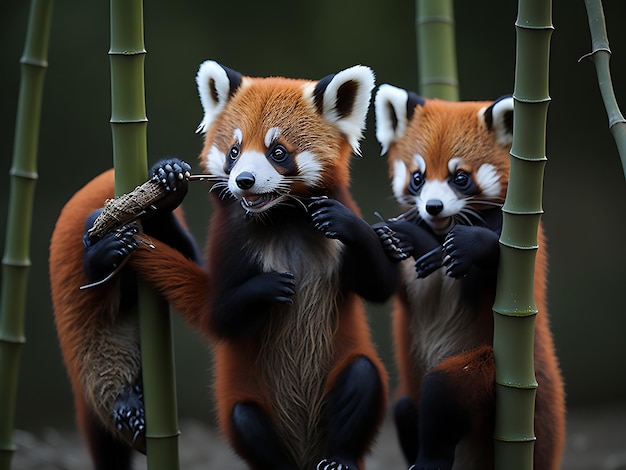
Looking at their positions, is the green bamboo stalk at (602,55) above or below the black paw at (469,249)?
above

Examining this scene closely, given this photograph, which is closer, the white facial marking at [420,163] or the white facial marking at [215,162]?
the white facial marking at [215,162]

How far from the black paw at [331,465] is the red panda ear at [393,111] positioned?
1.10 meters

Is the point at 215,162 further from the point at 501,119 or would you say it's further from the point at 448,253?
the point at 501,119

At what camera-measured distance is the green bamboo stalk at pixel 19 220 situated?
9.57 feet

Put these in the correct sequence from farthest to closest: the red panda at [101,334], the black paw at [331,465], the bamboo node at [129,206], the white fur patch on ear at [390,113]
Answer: the white fur patch on ear at [390,113]
the red panda at [101,334]
the black paw at [331,465]
the bamboo node at [129,206]

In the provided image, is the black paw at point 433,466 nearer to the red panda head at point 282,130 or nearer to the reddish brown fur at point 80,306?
the red panda head at point 282,130

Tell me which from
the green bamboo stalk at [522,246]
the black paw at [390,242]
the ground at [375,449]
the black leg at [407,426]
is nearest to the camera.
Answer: the green bamboo stalk at [522,246]

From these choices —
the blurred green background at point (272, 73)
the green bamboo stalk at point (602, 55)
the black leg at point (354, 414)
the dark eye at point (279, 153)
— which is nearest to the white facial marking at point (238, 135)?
the dark eye at point (279, 153)

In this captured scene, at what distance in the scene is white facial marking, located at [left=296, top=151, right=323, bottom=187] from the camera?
2.60m

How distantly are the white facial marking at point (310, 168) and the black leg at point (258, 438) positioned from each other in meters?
0.69

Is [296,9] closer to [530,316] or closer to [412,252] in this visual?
[412,252]

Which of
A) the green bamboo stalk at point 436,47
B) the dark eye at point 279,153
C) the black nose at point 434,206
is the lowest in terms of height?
the black nose at point 434,206

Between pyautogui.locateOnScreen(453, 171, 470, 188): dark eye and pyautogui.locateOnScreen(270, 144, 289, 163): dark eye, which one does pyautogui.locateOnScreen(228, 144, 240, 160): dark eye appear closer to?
pyautogui.locateOnScreen(270, 144, 289, 163): dark eye

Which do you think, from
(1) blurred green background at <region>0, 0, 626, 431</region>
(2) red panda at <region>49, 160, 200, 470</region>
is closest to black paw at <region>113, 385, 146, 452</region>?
(2) red panda at <region>49, 160, 200, 470</region>
